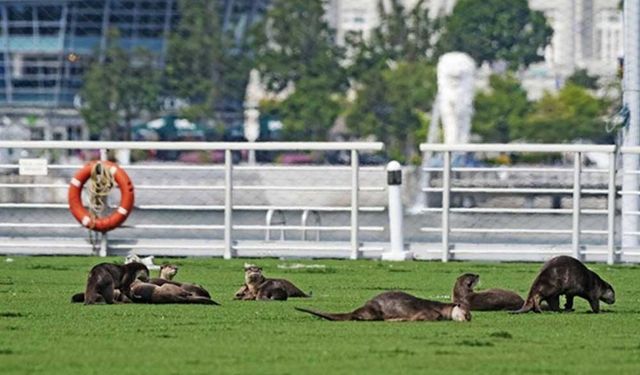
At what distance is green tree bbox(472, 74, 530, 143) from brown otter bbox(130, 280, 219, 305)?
72.4 meters

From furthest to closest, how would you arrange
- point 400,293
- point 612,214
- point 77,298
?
point 612,214, point 77,298, point 400,293

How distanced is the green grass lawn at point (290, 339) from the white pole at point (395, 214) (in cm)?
542

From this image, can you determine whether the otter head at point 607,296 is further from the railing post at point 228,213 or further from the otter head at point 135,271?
the railing post at point 228,213

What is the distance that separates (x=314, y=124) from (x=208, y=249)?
68.9 m

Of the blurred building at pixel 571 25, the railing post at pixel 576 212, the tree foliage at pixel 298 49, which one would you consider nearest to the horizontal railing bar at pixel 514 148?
the railing post at pixel 576 212

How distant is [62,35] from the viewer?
118688mm

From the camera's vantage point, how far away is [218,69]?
96.9 meters

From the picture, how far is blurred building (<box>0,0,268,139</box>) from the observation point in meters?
116

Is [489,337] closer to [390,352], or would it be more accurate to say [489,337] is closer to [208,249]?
[390,352]

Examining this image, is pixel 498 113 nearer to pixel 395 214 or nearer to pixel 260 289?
pixel 395 214

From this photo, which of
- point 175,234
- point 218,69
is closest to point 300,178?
point 175,234

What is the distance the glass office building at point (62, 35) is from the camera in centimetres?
11700

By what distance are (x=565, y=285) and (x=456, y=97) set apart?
40.6 meters

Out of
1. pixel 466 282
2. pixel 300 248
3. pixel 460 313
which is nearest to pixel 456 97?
pixel 300 248
